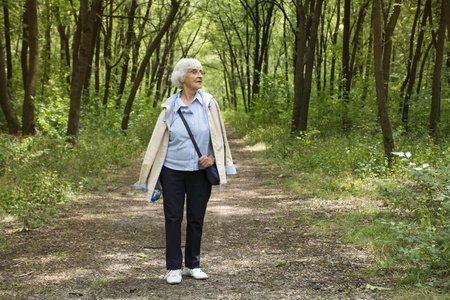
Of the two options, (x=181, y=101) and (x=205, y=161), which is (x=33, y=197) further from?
(x=205, y=161)

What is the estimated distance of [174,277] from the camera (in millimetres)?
4191

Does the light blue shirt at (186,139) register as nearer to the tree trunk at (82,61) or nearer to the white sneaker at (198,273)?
the white sneaker at (198,273)

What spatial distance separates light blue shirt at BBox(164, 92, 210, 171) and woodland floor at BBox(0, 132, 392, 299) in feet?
3.75

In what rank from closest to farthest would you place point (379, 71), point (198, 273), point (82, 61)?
point (198, 273) → point (379, 71) → point (82, 61)

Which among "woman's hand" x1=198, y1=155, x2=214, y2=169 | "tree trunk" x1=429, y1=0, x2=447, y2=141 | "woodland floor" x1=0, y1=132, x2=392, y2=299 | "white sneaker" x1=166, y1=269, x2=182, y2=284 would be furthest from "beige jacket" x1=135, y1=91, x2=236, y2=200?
"tree trunk" x1=429, y1=0, x2=447, y2=141

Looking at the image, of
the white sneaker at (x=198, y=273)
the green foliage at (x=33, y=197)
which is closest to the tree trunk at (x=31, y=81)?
the green foliage at (x=33, y=197)

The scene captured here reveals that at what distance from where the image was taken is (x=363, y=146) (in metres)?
10.6

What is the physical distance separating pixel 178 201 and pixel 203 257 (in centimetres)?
117

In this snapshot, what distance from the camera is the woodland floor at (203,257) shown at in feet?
13.1

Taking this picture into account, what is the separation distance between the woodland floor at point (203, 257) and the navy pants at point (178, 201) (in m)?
0.36

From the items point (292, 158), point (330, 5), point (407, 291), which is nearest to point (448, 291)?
point (407, 291)

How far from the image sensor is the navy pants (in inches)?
164

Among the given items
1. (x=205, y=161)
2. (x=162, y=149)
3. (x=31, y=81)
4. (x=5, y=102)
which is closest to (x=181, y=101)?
(x=162, y=149)

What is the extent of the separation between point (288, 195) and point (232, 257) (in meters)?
3.74
